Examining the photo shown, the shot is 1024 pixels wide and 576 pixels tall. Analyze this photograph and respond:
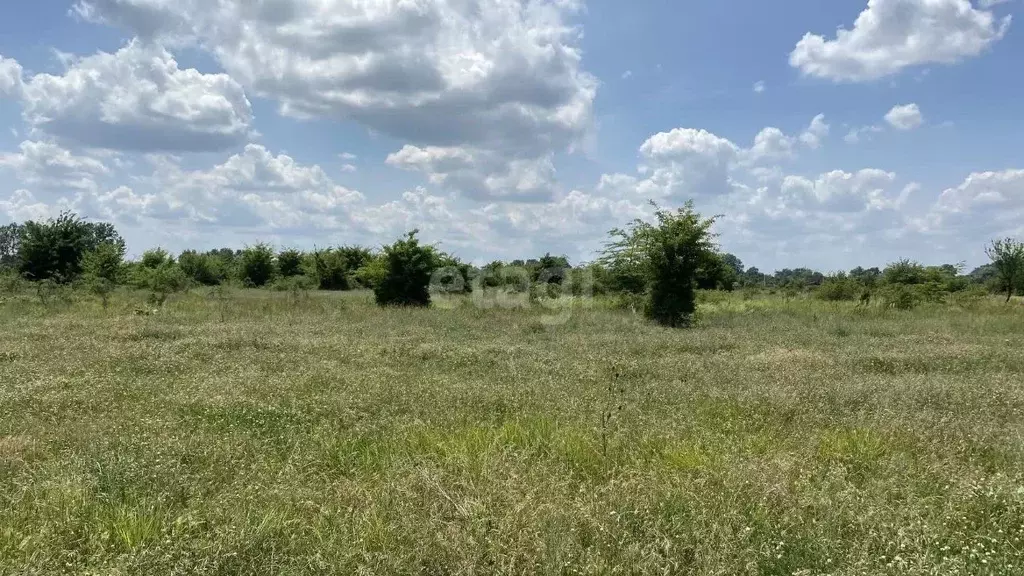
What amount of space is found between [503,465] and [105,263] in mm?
35041

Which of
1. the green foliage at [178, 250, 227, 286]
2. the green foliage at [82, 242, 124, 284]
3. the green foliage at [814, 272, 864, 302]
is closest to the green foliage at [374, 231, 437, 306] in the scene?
the green foliage at [82, 242, 124, 284]

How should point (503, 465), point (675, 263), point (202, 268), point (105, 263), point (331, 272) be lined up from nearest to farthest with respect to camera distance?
point (503, 465) < point (675, 263) < point (105, 263) < point (331, 272) < point (202, 268)

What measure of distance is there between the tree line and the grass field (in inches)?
344

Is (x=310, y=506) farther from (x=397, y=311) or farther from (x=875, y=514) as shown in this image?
(x=397, y=311)

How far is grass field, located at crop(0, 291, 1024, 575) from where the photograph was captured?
334 centimetres

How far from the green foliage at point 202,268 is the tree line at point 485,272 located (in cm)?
8

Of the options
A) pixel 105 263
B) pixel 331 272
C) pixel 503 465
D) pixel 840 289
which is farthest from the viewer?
pixel 331 272

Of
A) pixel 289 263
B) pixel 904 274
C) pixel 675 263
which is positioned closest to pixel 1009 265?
pixel 904 274

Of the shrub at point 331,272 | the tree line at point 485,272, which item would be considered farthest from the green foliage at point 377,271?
the shrub at point 331,272

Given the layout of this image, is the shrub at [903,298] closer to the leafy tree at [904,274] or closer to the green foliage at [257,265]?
the leafy tree at [904,274]

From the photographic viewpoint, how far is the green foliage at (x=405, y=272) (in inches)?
959

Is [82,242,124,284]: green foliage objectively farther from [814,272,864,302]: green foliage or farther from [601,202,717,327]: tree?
[814,272,864,302]: green foliage

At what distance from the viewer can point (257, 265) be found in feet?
149

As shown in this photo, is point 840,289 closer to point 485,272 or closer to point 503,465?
point 485,272
